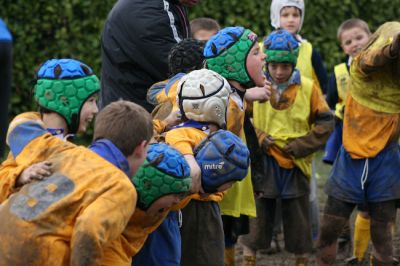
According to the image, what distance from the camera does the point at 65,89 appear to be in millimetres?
4387

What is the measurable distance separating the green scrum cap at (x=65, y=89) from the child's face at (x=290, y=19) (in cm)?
415

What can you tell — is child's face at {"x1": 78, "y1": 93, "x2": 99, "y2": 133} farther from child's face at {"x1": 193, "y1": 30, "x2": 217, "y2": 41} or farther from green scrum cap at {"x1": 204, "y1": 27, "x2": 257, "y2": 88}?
child's face at {"x1": 193, "y1": 30, "x2": 217, "y2": 41}

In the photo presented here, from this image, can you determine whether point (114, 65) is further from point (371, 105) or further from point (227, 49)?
point (371, 105)

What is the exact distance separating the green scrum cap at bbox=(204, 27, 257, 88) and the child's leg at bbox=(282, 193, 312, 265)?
1.91 m

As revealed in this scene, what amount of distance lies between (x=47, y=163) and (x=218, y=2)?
8.98m

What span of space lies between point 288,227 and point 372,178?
74 centimetres

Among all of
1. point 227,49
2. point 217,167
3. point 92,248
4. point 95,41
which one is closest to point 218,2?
point 95,41

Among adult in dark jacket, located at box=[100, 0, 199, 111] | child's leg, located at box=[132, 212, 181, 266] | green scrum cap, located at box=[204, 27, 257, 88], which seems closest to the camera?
child's leg, located at box=[132, 212, 181, 266]

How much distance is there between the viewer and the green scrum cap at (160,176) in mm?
4262

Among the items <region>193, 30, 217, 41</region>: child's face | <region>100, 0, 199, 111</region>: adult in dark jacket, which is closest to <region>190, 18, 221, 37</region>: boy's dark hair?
<region>193, 30, 217, 41</region>: child's face

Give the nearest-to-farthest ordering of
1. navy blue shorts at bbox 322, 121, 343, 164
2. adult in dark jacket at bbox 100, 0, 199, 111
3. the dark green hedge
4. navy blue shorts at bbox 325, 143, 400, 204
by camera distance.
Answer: adult in dark jacket at bbox 100, 0, 199, 111
navy blue shorts at bbox 325, 143, 400, 204
navy blue shorts at bbox 322, 121, 343, 164
the dark green hedge

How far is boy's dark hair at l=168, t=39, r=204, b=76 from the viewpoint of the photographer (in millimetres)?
5551

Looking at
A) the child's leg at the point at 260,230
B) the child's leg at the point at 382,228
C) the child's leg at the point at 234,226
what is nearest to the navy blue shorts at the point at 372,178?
the child's leg at the point at 382,228

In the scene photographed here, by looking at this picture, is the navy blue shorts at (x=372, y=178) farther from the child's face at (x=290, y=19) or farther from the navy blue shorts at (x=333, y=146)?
the child's face at (x=290, y=19)
